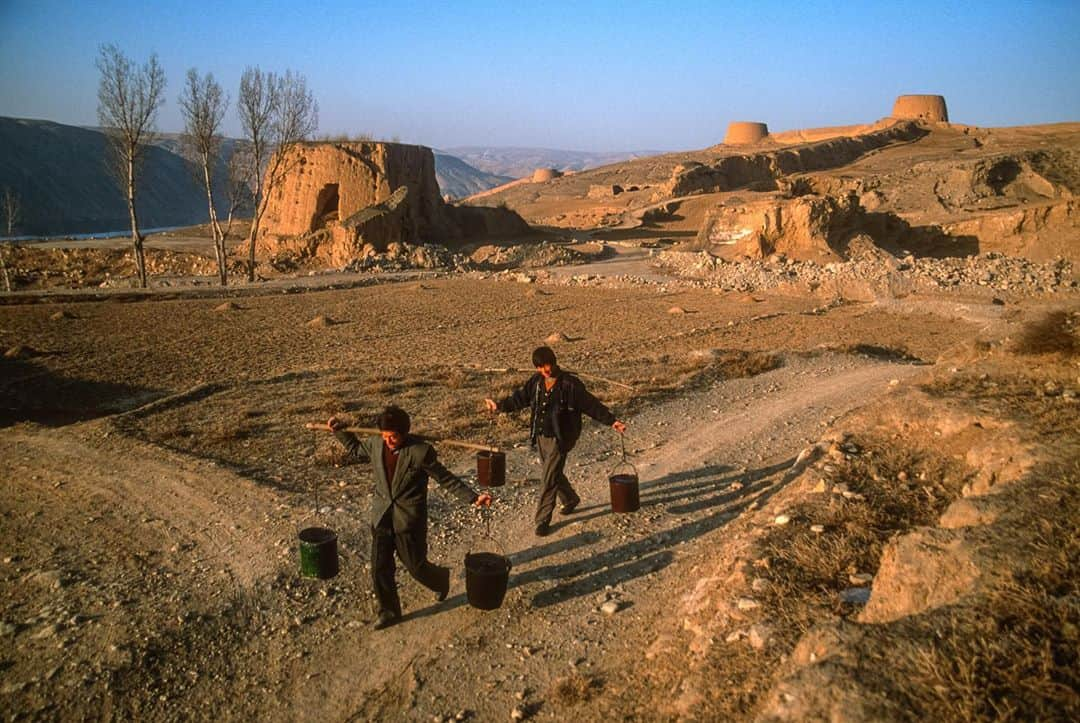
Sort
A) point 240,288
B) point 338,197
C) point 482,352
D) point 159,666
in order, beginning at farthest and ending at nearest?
point 338,197 < point 240,288 < point 482,352 < point 159,666

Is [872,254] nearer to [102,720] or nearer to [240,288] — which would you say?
[240,288]

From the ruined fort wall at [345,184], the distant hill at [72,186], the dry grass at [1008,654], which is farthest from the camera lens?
the distant hill at [72,186]

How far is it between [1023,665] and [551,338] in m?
13.4

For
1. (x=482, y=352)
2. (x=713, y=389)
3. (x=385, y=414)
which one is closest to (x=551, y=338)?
(x=482, y=352)

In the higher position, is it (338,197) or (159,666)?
(338,197)

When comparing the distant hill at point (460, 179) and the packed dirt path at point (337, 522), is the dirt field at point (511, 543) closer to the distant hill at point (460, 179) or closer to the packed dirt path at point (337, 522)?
the packed dirt path at point (337, 522)

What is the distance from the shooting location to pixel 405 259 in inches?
1222

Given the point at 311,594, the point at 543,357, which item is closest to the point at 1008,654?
the point at 543,357

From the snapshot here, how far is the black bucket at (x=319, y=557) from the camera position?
5.04 m

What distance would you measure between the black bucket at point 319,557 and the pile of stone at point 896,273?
19.8 meters

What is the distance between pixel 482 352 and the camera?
14680 millimetres

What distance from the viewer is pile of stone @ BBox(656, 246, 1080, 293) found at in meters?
21.2

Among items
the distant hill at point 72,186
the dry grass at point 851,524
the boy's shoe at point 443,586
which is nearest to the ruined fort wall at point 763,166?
the distant hill at point 72,186

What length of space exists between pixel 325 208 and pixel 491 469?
31433 mm
